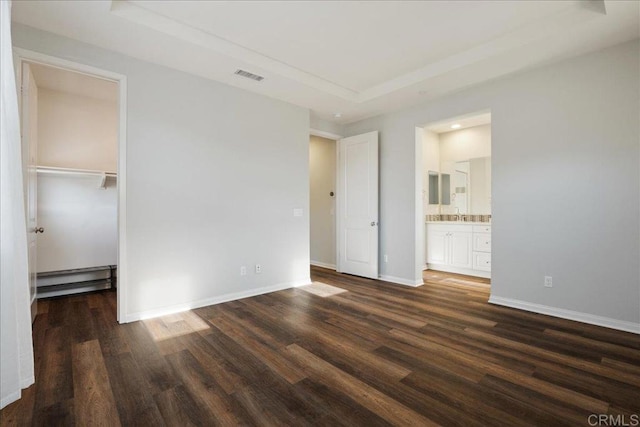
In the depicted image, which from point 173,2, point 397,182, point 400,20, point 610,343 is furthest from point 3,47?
point 610,343

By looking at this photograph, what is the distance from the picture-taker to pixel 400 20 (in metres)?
2.71

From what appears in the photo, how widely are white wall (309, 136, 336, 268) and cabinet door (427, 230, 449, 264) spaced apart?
5.99ft

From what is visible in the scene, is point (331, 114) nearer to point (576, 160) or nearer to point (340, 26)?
point (340, 26)

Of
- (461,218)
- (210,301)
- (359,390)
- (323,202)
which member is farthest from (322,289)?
(461,218)

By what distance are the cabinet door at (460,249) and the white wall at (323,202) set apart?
2161 mm

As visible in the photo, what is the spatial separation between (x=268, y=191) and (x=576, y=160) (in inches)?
139

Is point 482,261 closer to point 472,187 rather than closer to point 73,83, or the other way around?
point 472,187

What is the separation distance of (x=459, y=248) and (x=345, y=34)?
405 cm

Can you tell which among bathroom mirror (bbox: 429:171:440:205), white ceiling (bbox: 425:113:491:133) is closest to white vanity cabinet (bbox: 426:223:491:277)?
bathroom mirror (bbox: 429:171:440:205)

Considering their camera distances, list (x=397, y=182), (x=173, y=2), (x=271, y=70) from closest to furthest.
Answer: (x=173, y=2), (x=271, y=70), (x=397, y=182)

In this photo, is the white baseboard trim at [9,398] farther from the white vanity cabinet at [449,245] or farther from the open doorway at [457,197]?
the white vanity cabinet at [449,245]

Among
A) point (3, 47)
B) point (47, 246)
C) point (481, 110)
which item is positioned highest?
point (481, 110)

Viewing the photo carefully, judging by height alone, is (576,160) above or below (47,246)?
above

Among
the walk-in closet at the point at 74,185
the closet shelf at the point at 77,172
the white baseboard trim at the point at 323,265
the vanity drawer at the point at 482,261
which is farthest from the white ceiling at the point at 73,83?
the vanity drawer at the point at 482,261
